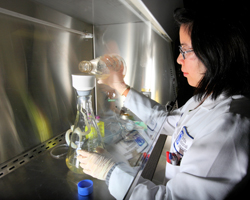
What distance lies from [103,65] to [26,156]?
2.26 feet

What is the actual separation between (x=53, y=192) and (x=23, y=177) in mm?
207

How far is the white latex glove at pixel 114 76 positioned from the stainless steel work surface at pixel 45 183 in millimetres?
587

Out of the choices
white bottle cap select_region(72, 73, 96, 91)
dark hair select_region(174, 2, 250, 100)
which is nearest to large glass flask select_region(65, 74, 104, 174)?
white bottle cap select_region(72, 73, 96, 91)

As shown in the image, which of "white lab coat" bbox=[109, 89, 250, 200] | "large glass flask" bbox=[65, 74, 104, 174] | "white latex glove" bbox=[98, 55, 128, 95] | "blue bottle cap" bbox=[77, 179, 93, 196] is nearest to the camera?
Result: "white lab coat" bbox=[109, 89, 250, 200]

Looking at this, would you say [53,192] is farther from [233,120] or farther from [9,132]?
[233,120]

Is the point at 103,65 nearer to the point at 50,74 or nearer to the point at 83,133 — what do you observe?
the point at 50,74

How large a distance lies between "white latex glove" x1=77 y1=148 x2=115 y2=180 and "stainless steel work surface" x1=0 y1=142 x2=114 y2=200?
73 mm

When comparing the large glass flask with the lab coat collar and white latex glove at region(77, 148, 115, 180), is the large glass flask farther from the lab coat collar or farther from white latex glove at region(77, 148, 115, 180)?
the lab coat collar

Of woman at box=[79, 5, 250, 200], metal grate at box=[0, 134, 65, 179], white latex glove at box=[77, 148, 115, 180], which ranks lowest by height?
metal grate at box=[0, 134, 65, 179]

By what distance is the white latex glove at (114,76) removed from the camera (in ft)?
3.47

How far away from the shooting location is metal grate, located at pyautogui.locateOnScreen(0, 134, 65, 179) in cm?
77

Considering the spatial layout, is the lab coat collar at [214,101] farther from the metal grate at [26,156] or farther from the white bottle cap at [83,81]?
the metal grate at [26,156]

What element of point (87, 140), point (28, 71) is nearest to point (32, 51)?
point (28, 71)

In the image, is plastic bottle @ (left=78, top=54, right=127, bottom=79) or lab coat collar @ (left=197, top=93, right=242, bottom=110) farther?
plastic bottle @ (left=78, top=54, right=127, bottom=79)
